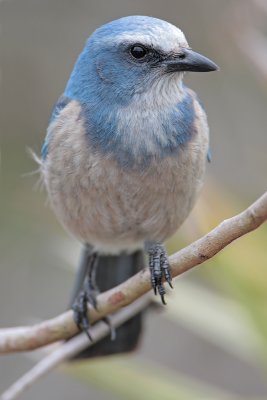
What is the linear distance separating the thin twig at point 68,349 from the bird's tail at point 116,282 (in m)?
0.09

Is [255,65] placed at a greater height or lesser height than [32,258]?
greater

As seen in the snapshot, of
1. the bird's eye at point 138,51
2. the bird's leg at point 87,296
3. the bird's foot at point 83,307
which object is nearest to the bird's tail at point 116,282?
the bird's leg at point 87,296

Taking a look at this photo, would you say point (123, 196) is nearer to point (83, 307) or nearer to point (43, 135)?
point (83, 307)

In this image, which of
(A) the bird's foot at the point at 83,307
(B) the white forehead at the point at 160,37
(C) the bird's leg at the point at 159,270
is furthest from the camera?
(A) the bird's foot at the point at 83,307

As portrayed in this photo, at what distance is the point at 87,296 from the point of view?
4.21m

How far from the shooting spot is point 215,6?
6305 millimetres

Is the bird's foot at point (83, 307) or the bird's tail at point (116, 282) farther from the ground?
the bird's foot at point (83, 307)

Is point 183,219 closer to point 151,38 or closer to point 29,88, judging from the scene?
point 151,38

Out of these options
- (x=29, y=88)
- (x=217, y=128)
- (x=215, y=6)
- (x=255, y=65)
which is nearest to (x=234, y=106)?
(x=217, y=128)

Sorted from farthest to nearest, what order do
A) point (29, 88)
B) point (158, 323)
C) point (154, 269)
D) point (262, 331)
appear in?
point (158, 323) → point (29, 88) → point (262, 331) → point (154, 269)

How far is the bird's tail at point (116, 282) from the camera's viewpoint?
14.4 ft

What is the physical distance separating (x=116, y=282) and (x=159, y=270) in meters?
0.95

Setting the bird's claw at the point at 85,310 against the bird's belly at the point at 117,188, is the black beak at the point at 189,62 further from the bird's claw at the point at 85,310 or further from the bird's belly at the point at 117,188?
the bird's claw at the point at 85,310

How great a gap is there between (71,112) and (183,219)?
0.70 meters
